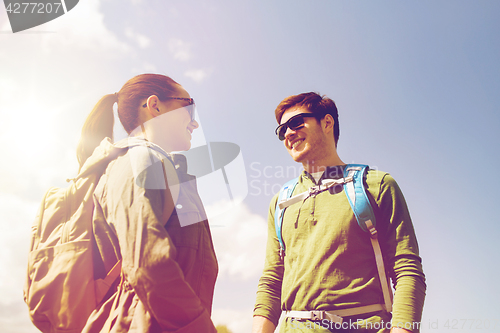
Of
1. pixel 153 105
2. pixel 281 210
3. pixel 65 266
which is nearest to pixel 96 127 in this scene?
pixel 153 105

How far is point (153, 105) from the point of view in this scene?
2.76 m

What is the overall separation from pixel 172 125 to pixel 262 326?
217 cm

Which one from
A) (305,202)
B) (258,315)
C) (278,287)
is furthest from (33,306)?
(305,202)

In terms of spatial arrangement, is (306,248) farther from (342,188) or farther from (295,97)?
(295,97)

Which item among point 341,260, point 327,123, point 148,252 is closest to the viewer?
point 148,252

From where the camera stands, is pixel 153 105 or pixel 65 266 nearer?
pixel 65 266

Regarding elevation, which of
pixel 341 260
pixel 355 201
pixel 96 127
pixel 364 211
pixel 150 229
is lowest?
pixel 341 260

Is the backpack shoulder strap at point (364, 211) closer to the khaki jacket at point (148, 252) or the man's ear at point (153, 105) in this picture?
the khaki jacket at point (148, 252)

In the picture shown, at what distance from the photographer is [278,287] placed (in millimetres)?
3461

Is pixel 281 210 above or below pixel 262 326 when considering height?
above

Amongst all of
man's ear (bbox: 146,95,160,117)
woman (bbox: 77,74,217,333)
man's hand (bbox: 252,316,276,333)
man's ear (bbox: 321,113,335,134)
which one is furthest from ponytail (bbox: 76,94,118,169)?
man's ear (bbox: 321,113,335,134)

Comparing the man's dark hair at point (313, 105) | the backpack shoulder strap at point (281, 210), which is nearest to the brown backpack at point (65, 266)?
the backpack shoulder strap at point (281, 210)

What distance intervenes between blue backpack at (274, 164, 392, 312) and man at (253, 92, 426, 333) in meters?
0.04

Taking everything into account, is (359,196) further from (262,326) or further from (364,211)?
(262,326)
